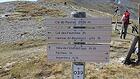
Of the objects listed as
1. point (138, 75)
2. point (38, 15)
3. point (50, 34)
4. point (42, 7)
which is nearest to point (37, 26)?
point (38, 15)

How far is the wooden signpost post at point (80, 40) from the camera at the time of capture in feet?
31.3

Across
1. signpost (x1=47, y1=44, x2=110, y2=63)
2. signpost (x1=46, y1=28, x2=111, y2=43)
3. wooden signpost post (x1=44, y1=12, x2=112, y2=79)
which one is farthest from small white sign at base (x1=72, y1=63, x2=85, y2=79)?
signpost (x1=46, y1=28, x2=111, y2=43)

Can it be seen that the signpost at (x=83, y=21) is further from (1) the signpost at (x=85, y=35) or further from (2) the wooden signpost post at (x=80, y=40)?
(1) the signpost at (x=85, y=35)

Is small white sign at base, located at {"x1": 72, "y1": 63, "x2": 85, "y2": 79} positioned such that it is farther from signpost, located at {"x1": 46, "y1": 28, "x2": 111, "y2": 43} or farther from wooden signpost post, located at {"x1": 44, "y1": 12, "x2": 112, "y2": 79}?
signpost, located at {"x1": 46, "y1": 28, "x2": 111, "y2": 43}

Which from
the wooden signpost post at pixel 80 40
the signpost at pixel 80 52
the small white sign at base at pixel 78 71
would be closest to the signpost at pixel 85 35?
the wooden signpost post at pixel 80 40

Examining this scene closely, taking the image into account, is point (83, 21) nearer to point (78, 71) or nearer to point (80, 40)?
point (80, 40)

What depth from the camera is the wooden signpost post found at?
9.53m

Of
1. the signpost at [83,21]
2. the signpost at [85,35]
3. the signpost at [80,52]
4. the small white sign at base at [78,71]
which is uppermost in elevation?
the signpost at [83,21]

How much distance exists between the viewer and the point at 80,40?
31.5 ft

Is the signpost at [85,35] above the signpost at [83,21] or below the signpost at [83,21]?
below

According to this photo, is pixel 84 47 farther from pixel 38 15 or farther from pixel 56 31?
pixel 38 15

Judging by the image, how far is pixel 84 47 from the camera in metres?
9.61

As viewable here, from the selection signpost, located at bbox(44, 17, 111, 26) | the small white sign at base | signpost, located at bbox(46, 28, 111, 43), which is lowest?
the small white sign at base

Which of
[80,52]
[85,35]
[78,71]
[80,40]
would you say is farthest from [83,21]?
[78,71]
